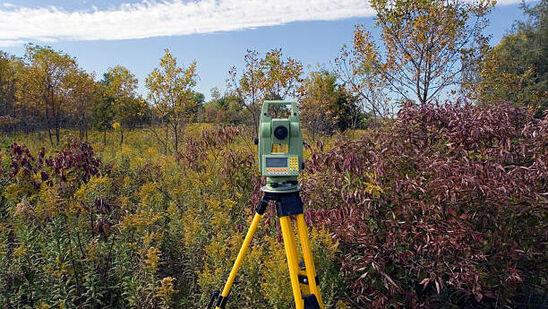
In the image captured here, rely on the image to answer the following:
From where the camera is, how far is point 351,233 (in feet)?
8.25

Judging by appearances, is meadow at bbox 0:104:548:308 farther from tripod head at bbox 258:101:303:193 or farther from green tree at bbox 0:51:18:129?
green tree at bbox 0:51:18:129

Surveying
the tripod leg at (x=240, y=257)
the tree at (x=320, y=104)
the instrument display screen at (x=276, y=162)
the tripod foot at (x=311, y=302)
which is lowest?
the tripod foot at (x=311, y=302)

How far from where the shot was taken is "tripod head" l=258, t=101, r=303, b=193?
82.7 inches

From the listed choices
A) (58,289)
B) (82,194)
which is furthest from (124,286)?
(82,194)

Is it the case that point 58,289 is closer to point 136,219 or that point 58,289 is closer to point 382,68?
point 136,219

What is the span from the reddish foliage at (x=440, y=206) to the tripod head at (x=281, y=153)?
569 mm

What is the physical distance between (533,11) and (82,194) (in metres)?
22.7

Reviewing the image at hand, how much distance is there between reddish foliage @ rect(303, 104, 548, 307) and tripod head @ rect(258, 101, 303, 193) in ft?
1.87

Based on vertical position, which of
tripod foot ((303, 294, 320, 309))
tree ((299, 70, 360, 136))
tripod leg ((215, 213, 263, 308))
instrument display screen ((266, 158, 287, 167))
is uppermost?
tree ((299, 70, 360, 136))

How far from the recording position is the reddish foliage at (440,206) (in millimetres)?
2361

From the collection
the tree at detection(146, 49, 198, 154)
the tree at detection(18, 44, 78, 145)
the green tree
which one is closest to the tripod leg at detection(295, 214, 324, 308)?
the tree at detection(146, 49, 198, 154)

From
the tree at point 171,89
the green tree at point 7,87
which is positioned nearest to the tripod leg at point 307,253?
the tree at point 171,89

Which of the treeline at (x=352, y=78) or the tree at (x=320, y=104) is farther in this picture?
the tree at (x=320, y=104)

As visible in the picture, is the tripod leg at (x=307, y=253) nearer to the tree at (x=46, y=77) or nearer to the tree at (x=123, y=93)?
the tree at (x=46, y=77)
